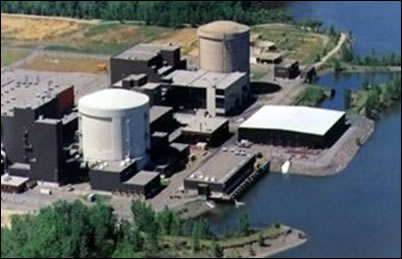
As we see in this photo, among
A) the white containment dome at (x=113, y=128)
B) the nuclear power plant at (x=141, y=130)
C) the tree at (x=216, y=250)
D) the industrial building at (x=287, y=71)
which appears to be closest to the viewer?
the tree at (x=216, y=250)

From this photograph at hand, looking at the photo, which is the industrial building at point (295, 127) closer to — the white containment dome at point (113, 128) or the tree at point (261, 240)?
the white containment dome at point (113, 128)

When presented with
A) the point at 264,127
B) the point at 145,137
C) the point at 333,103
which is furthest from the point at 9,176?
the point at 333,103

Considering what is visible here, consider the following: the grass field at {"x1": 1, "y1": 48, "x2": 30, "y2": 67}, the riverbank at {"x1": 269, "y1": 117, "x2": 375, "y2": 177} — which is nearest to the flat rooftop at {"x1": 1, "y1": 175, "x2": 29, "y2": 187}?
the riverbank at {"x1": 269, "y1": 117, "x2": 375, "y2": 177}

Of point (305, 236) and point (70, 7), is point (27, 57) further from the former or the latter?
point (305, 236)

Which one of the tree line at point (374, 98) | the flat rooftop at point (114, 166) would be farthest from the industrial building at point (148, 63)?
the flat rooftop at point (114, 166)

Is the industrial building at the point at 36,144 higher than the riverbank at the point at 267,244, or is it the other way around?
the industrial building at the point at 36,144

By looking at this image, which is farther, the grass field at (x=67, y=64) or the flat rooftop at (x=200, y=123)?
the grass field at (x=67, y=64)

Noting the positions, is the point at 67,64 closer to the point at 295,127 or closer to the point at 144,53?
the point at 144,53
